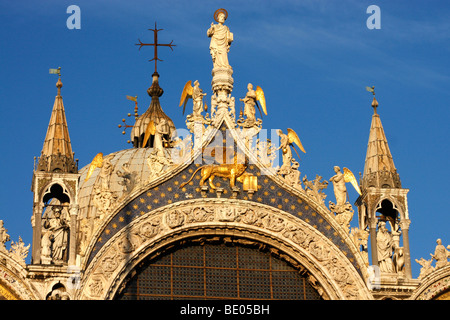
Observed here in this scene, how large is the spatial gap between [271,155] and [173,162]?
2456 millimetres

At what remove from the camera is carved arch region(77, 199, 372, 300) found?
117ft

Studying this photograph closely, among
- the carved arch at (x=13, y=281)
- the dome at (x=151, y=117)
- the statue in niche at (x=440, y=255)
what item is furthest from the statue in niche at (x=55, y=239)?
the dome at (x=151, y=117)

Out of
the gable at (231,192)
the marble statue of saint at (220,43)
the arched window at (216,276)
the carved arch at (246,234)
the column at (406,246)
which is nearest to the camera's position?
the carved arch at (246,234)

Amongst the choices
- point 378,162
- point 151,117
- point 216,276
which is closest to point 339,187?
point 378,162

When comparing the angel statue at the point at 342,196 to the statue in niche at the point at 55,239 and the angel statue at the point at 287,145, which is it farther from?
the statue in niche at the point at 55,239

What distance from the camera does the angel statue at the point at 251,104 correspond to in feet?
123

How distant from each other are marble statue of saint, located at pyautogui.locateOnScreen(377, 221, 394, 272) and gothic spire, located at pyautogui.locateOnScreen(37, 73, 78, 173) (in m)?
7.52

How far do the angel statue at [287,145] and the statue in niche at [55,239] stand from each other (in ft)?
17.7

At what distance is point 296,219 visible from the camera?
120 ft

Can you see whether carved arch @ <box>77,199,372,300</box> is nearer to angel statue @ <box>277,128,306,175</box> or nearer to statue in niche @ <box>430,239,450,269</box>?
angel statue @ <box>277,128,306,175</box>

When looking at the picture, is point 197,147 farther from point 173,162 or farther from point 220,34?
point 220,34

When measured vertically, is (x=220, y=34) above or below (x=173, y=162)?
above
